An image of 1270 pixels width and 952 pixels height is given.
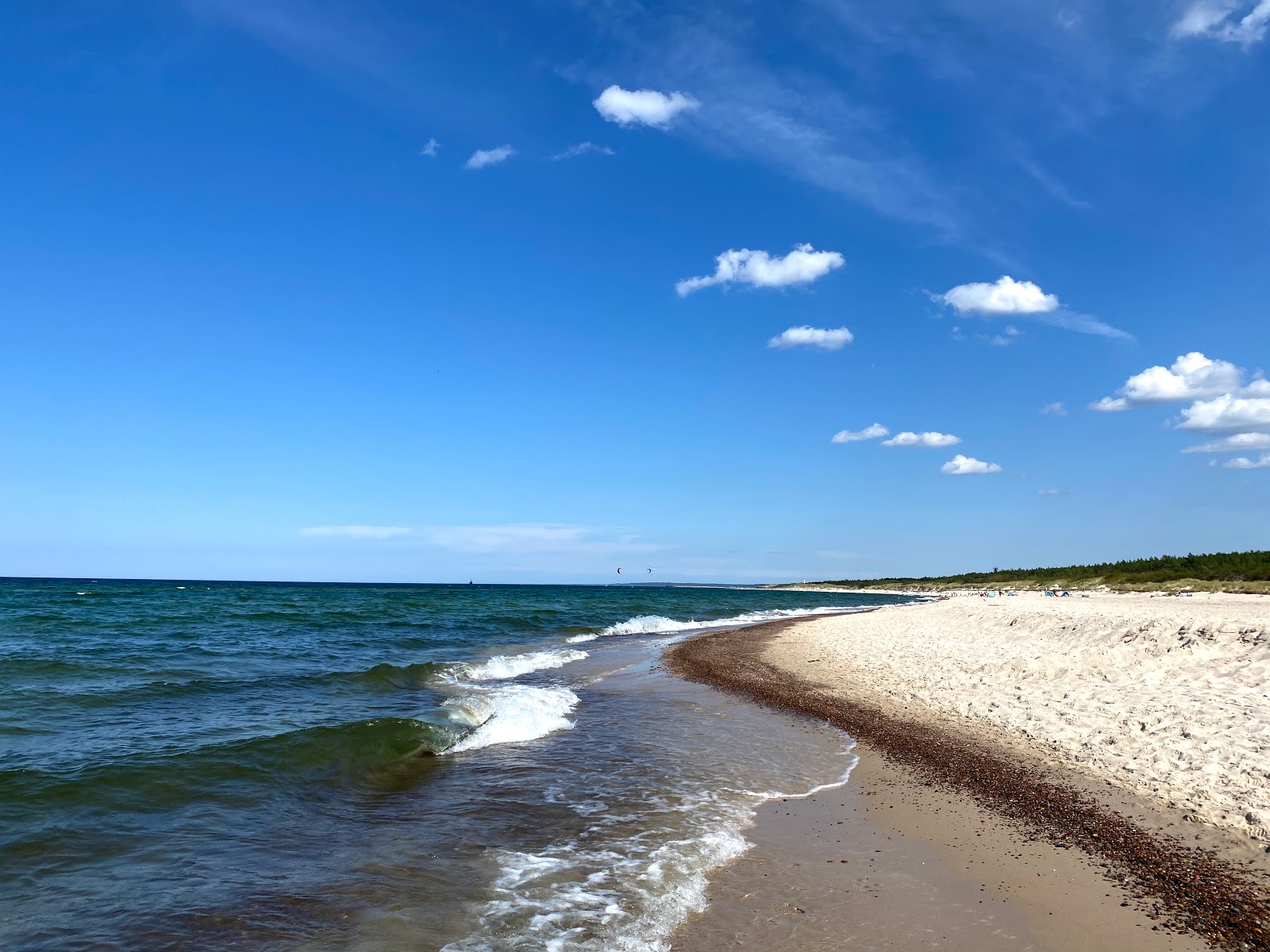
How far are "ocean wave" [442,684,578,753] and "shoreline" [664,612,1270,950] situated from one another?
19.9 feet

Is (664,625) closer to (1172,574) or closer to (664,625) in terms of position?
(664,625)

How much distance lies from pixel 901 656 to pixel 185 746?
19.4 metres

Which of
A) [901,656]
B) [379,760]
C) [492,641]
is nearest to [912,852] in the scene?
[379,760]

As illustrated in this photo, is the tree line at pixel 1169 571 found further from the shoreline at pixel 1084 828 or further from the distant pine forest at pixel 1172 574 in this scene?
the shoreline at pixel 1084 828

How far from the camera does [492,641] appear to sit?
35625 millimetres

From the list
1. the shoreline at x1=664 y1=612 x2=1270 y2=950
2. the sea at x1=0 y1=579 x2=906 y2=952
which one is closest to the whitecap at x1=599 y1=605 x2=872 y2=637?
the sea at x1=0 y1=579 x2=906 y2=952

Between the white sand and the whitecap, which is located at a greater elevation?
the white sand

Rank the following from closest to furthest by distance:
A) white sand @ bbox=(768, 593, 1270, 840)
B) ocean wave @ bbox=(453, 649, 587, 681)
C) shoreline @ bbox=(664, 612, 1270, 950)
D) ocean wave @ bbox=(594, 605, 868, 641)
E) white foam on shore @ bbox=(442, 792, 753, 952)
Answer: shoreline @ bbox=(664, 612, 1270, 950)
white foam on shore @ bbox=(442, 792, 753, 952)
white sand @ bbox=(768, 593, 1270, 840)
ocean wave @ bbox=(453, 649, 587, 681)
ocean wave @ bbox=(594, 605, 868, 641)

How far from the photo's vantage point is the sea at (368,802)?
6.65 metres

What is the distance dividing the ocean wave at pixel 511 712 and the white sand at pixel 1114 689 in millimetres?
7525

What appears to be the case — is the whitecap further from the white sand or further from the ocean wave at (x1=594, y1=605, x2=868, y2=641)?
the white sand

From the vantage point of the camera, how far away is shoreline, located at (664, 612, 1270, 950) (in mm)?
6090

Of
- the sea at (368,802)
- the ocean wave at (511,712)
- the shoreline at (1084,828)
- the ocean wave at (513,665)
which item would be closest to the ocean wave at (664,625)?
the ocean wave at (513,665)

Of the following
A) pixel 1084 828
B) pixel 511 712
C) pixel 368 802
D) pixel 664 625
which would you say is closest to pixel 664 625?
pixel 664 625
